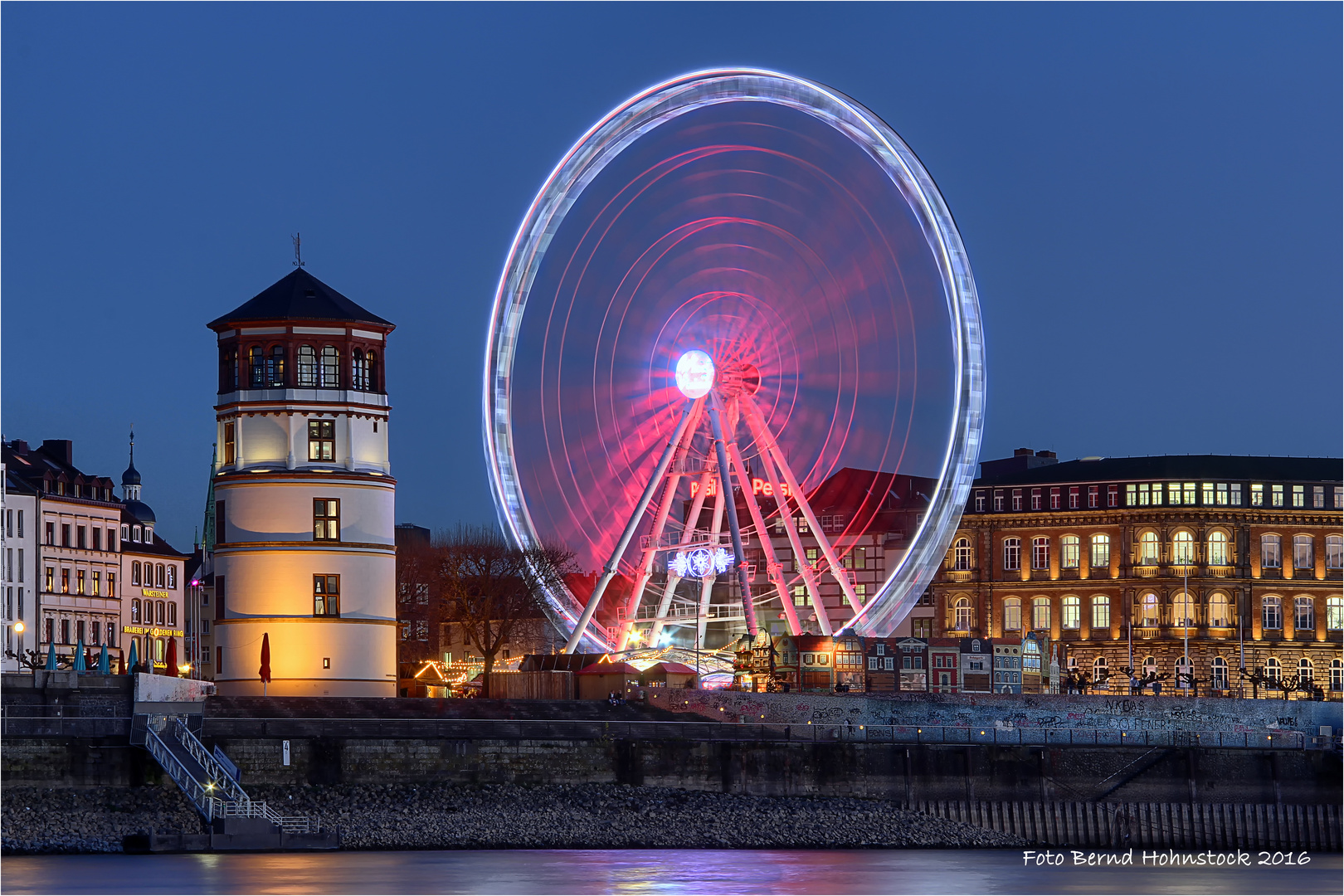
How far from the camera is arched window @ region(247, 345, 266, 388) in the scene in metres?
82.7

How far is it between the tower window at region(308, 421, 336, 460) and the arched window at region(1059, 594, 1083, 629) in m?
64.2

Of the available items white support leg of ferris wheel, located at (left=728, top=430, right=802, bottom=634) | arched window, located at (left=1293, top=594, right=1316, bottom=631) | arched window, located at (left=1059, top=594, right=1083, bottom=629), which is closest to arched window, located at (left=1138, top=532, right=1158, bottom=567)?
arched window, located at (left=1059, top=594, right=1083, bottom=629)

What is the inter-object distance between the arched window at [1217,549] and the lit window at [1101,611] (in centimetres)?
576

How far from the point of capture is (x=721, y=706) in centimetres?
8569

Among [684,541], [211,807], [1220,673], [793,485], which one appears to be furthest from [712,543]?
[1220,673]

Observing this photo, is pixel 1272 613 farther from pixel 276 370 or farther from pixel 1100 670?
pixel 276 370

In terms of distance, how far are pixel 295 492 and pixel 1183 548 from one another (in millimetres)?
67114

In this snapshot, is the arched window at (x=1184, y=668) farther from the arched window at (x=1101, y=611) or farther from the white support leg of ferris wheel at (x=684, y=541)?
the white support leg of ferris wheel at (x=684, y=541)

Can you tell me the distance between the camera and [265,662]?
81625mm

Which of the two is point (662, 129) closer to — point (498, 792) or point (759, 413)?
point (759, 413)

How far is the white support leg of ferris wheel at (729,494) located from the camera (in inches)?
3420

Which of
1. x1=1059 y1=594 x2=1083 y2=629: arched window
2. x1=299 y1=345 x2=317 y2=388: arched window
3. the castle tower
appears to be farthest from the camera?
x1=1059 y1=594 x2=1083 y2=629: arched window

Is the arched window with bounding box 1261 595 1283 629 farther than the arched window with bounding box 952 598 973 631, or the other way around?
the arched window with bounding box 952 598 973 631

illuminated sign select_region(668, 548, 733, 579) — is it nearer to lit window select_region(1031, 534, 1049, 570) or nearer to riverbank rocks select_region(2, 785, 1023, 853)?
riverbank rocks select_region(2, 785, 1023, 853)
